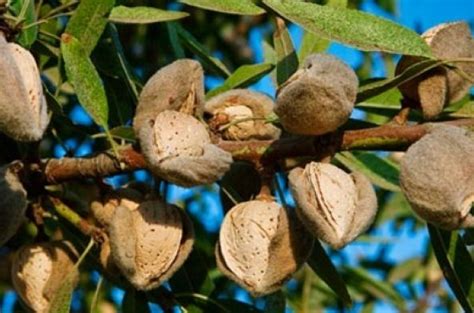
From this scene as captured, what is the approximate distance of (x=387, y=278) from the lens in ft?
9.78

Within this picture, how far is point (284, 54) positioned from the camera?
147 cm

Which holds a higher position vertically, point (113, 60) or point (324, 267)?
point (113, 60)

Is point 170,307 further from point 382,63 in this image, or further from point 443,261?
point 382,63

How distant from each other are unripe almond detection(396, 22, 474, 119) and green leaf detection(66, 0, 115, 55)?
37 cm

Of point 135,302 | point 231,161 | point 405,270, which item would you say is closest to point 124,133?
point 231,161

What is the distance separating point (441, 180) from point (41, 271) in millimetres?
567

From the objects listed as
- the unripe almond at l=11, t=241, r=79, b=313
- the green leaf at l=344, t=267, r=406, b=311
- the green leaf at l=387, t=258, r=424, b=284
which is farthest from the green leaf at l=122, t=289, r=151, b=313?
the green leaf at l=387, t=258, r=424, b=284

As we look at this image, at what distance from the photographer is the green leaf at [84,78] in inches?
53.4

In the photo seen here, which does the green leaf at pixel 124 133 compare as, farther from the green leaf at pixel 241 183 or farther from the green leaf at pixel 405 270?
the green leaf at pixel 405 270

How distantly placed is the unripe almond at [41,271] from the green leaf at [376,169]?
0.42 m

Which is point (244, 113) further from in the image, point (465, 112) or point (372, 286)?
point (372, 286)

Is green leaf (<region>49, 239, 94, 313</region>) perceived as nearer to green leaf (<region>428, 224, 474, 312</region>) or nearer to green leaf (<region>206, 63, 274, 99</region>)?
green leaf (<region>206, 63, 274, 99</region>)

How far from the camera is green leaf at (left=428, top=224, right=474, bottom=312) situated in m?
1.48

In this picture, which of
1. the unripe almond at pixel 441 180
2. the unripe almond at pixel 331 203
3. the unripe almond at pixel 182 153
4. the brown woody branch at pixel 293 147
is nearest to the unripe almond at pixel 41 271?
the brown woody branch at pixel 293 147
